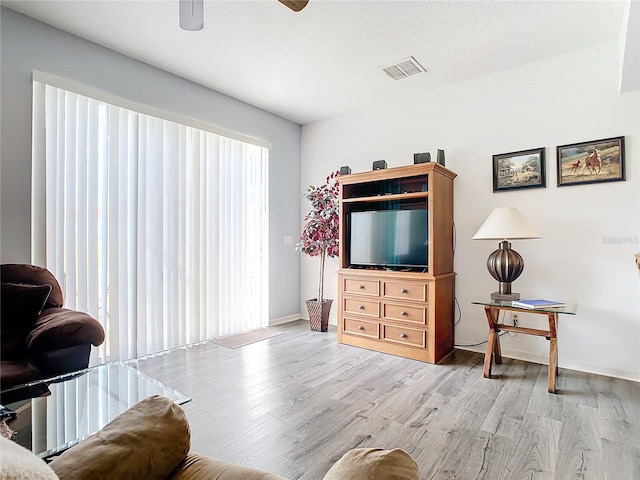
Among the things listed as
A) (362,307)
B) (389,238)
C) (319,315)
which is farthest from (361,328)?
(389,238)

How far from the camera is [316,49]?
2852 millimetres

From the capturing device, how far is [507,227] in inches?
105

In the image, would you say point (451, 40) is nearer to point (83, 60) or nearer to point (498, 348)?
point (498, 348)

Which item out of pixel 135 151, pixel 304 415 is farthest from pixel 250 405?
pixel 135 151

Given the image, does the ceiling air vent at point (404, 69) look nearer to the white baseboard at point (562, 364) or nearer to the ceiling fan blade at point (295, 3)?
the ceiling fan blade at point (295, 3)

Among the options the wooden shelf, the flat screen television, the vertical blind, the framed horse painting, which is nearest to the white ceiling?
the vertical blind

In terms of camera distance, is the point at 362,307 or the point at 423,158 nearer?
the point at 423,158

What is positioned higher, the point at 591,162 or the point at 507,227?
the point at 591,162

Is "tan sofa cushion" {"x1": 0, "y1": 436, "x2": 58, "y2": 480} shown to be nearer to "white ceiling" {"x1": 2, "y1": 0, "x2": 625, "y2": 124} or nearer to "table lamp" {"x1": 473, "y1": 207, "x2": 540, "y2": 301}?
"white ceiling" {"x1": 2, "y1": 0, "x2": 625, "y2": 124}

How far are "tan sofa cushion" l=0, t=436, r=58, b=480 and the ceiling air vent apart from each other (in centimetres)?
338

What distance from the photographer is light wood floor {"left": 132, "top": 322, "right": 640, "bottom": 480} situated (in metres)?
1.68

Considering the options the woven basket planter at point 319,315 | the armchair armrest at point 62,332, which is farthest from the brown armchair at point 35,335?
the woven basket planter at point 319,315

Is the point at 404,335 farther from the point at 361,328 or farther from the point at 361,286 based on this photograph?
the point at 361,286

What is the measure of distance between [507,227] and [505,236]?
0.27ft
